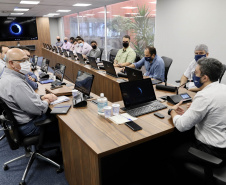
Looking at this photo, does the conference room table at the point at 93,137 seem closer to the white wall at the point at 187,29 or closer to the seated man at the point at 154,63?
the seated man at the point at 154,63

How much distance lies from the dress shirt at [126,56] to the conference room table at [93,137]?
8.64 feet

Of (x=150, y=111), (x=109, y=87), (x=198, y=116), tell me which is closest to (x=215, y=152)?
(x=198, y=116)

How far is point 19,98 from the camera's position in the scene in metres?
1.81

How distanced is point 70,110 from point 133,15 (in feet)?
17.4

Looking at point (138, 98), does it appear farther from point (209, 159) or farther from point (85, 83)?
point (209, 159)

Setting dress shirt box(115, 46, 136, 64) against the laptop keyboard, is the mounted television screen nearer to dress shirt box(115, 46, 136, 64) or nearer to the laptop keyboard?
dress shirt box(115, 46, 136, 64)

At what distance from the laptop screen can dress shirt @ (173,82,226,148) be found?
524mm

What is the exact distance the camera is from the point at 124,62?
14.5ft

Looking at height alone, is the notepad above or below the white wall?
below

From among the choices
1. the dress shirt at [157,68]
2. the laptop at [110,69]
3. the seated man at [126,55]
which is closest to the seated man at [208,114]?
the dress shirt at [157,68]

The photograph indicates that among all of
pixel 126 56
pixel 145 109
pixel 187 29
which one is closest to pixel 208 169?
pixel 145 109

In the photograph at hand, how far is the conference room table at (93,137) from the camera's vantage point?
126 cm

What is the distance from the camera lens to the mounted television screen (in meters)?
11.0

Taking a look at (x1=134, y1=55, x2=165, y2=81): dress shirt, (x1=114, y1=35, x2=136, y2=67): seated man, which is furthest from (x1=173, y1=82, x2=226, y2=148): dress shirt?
(x1=114, y1=35, x2=136, y2=67): seated man
